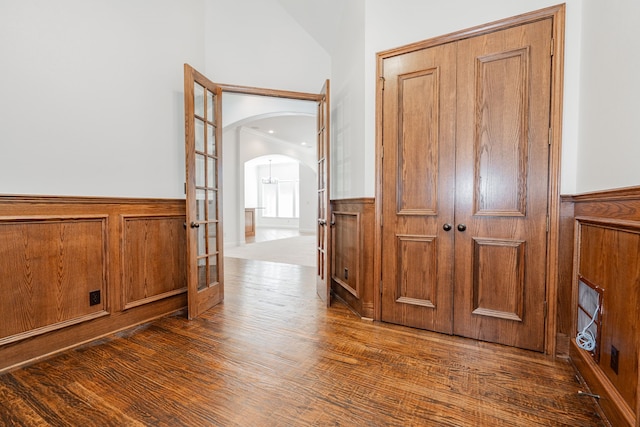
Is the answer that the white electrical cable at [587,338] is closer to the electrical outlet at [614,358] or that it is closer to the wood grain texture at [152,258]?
the electrical outlet at [614,358]

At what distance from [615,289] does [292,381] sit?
1625mm

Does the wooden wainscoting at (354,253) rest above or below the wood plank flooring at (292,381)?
above

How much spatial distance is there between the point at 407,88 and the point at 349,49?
849 mm

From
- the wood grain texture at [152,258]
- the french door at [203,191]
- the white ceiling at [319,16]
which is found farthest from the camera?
the white ceiling at [319,16]

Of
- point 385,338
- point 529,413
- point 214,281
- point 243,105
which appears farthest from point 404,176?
point 243,105

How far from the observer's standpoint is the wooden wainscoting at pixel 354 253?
8.30 feet

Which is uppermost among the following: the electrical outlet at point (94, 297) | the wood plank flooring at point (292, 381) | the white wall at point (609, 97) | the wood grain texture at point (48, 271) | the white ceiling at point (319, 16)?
the white ceiling at point (319, 16)

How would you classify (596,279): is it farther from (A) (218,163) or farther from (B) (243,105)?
(B) (243,105)

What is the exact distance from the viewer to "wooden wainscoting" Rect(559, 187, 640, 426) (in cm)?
118

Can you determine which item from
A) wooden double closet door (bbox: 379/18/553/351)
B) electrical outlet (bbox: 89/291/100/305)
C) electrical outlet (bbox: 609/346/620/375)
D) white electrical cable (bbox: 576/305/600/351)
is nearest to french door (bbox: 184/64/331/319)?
electrical outlet (bbox: 89/291/100/305)

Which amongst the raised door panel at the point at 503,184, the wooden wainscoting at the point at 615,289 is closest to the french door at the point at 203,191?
the raised door panel at the point at 503,184

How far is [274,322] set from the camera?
249 centimetres

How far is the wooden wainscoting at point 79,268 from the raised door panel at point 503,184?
244 cm

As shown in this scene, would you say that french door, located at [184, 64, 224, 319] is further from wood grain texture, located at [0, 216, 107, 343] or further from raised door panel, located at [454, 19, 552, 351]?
raised door panel, located at [454, 19, 552, 351]
